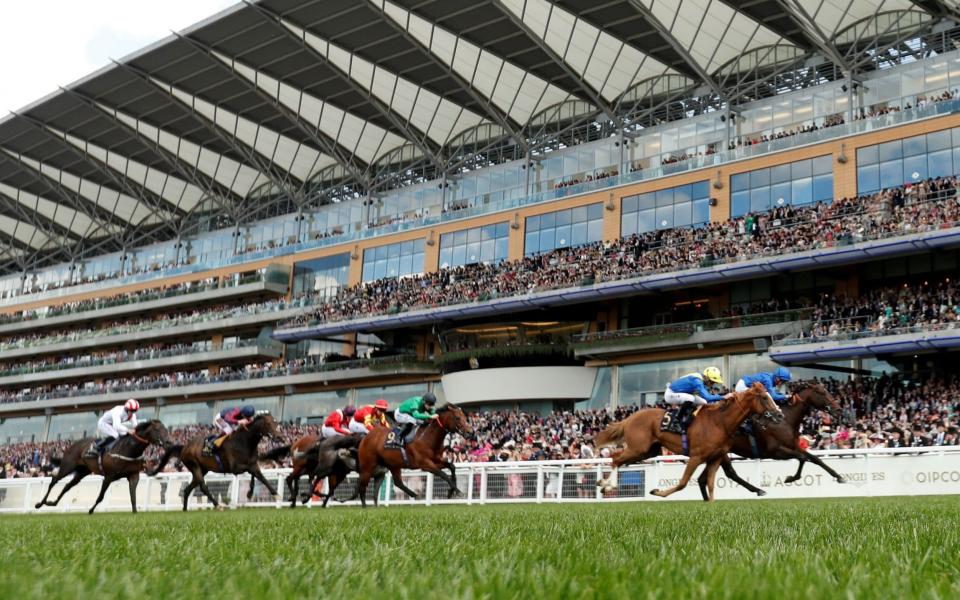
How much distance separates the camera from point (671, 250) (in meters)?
38.2

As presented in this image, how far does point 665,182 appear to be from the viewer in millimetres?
42219

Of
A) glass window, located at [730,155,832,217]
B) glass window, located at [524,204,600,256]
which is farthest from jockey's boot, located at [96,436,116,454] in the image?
glass window, located at [524,204,600,256]

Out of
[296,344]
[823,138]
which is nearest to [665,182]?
[823,138]

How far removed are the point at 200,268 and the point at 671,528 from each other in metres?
60.1

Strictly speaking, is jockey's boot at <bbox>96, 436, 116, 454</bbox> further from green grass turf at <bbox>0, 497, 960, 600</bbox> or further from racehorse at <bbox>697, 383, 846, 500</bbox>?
green grass turf at <bbox>0, 497, 960, 600</bbox>

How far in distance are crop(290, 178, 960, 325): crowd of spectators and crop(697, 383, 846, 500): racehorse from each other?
62.7 feet

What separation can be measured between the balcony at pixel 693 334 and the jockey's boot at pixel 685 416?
2107cm

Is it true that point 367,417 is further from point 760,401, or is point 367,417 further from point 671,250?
point 671,250

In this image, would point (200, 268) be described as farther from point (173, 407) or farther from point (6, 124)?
point (6, 124)

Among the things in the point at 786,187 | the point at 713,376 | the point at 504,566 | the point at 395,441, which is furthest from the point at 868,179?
the point at 504,566

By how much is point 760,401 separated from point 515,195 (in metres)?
36.7

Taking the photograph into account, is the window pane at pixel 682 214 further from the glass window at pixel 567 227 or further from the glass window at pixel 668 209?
the glass window at pixel 567 227

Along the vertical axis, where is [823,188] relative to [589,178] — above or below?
below

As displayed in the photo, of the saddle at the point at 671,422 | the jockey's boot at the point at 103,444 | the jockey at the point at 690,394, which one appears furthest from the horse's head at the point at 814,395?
the jockey's boot at the point at 103,444
